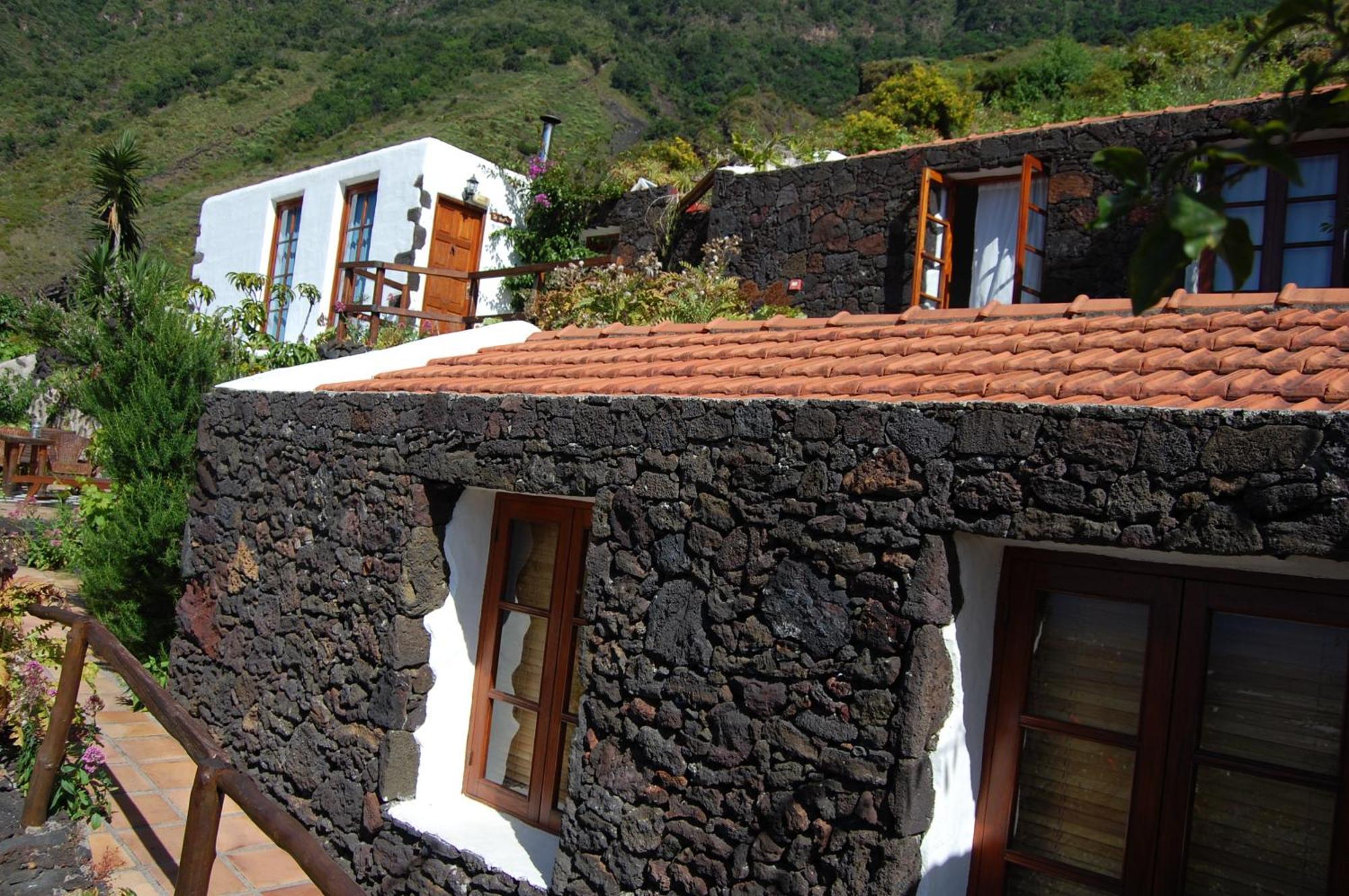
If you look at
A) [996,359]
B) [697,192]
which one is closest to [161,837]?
[996,359]

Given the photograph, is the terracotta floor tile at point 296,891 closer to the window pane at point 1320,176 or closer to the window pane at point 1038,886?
the window pane at point 1038,886

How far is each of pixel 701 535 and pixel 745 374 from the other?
94cm

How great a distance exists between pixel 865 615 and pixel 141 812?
4.50 m

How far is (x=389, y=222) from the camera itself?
14.1 meters

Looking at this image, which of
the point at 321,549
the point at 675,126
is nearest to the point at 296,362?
the point at 321,549

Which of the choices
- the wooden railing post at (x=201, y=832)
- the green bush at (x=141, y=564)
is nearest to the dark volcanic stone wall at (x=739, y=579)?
the wooden railing post at (x=201, y=832)

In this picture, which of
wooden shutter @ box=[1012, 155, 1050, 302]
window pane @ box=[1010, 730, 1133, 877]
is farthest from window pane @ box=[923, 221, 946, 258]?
window pane @ box=[1010, 730, 1133, 877]

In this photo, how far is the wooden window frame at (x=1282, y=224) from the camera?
761cm

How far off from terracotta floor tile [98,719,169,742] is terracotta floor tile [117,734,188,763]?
0.24 ft

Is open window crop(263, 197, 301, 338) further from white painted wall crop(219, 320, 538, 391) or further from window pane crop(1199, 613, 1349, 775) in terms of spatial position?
window pane crop(1199, 613, 1349, 775)

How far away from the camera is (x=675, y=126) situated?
37.5 m

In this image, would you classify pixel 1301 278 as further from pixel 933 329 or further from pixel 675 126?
pixel 675 126

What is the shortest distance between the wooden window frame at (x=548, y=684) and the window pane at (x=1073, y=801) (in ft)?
7.43

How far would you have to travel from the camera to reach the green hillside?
34656 millimetres
